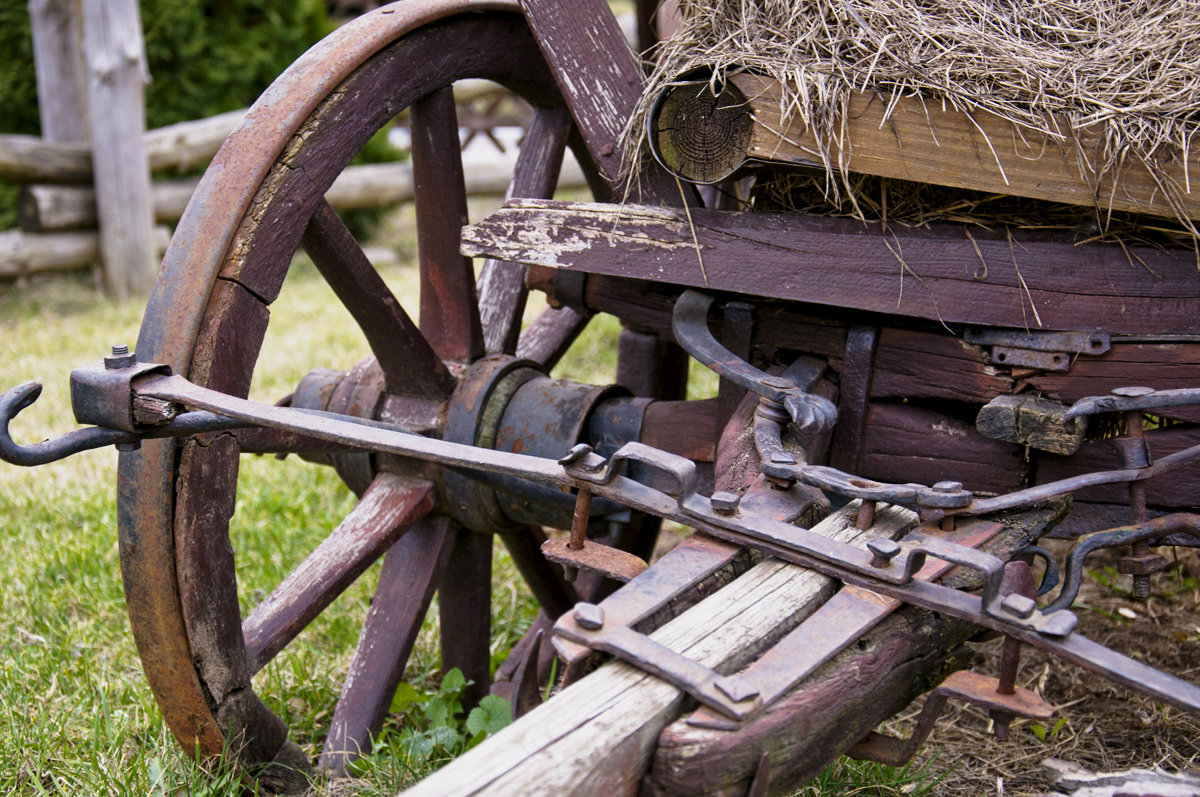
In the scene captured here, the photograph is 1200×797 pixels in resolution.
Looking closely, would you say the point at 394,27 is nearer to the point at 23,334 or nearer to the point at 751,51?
the point at 751,51

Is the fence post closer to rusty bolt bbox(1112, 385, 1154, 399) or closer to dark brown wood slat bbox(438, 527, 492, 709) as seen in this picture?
dark brown wood slat bbox(438, 527, 492, 709)

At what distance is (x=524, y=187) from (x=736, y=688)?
167 centimetres

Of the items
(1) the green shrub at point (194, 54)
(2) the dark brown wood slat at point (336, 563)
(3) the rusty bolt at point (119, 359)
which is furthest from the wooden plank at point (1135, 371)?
(1) the green shrub at point (194, 54)

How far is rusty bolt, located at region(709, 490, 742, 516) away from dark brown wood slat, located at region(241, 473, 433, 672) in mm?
894

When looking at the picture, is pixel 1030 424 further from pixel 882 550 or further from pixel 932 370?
pixel 882 550

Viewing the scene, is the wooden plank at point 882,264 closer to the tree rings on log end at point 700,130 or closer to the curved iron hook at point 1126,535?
the tree rings on log end at point 700,130

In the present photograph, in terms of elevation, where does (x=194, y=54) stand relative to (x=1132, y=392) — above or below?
above

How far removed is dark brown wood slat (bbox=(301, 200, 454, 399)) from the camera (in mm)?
1950

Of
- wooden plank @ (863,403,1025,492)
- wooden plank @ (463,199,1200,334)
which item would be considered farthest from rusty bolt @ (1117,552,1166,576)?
wooden plank @ (463,199,1200,334)

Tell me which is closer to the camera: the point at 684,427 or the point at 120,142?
the point at 684,427

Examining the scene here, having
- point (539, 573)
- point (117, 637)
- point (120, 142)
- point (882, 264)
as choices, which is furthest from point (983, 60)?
point (120, 142)

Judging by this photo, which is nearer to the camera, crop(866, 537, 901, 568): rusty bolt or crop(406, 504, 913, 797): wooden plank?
crop(406, 504, 913, 797): wooden plank

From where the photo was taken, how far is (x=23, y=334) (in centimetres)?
553

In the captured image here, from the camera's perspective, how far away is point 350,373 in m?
2.33
